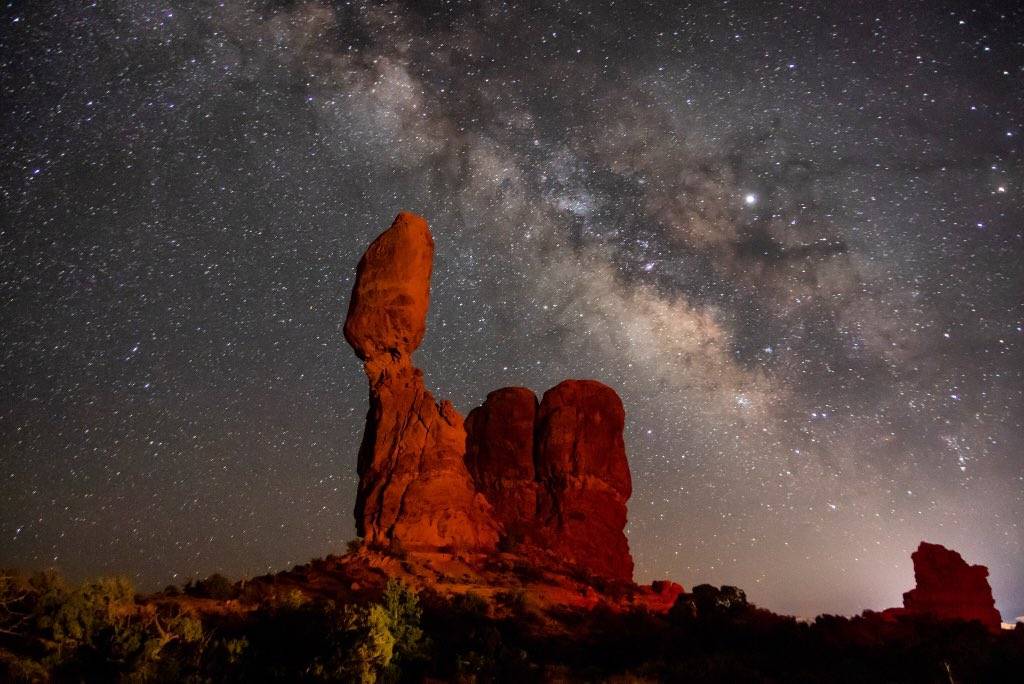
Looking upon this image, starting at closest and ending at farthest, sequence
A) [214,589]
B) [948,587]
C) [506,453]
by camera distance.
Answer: [214,589]
[506,453]
[948,587]

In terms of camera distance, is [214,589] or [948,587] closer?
[214,589]

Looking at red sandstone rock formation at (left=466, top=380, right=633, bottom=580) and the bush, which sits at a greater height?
red sandstone rock formation at (left=466, top=380, right=633, bottom=580)

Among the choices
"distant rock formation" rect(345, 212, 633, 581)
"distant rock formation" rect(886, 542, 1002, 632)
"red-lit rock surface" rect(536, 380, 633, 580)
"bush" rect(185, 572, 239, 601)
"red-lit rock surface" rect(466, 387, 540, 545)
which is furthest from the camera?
"distant rock formation" rect(886, 542, 1002, 632)

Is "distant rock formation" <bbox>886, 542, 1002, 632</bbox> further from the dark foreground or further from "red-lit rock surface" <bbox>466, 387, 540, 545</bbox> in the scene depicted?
"red-lit rock surface" <bbox>466, 387, 540, 545</bbox>

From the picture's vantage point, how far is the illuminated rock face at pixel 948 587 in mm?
39188

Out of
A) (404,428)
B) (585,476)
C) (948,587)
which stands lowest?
(948,587)

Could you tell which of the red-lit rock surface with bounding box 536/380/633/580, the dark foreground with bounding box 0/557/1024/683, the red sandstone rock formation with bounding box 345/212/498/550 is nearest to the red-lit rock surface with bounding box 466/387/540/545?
the red-lit rock surface with bounding box 536/380/633/580

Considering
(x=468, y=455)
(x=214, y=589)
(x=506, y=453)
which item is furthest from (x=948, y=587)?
(x=214, y=589)

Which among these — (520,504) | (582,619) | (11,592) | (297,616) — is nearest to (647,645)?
(582,619)

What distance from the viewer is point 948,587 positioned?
40.2m

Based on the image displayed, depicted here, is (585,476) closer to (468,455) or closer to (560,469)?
(560,469)

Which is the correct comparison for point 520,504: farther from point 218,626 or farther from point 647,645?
point 218,626

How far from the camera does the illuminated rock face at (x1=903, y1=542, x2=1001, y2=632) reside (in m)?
39.2

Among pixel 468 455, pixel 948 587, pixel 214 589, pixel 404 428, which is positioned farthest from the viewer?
pixel 948 587
